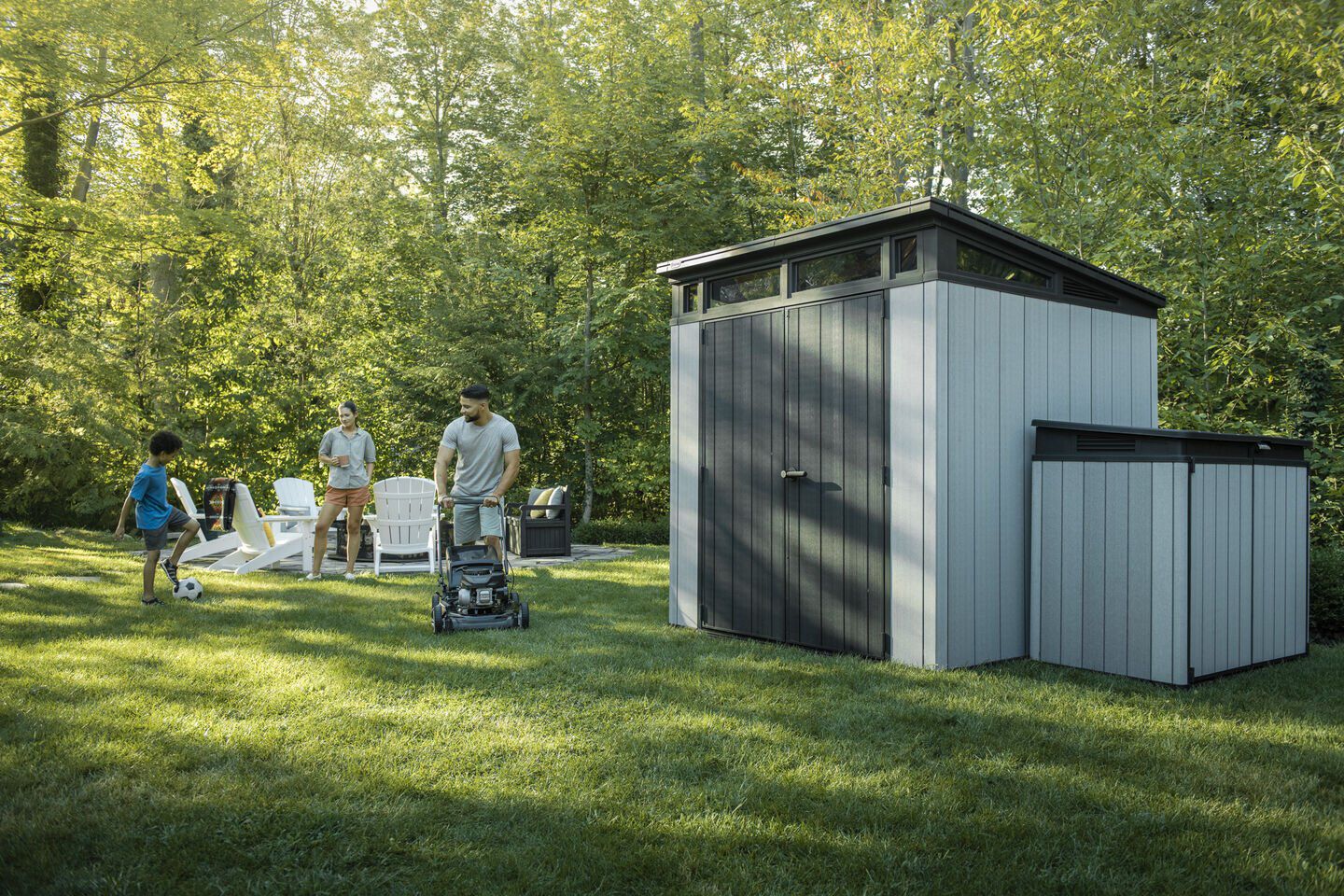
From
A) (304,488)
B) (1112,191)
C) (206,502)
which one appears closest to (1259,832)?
(1112,191)

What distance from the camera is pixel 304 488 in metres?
11.0

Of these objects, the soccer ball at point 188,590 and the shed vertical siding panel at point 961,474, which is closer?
the shed vertical siding panel at point 961,474

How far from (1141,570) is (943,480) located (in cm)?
121

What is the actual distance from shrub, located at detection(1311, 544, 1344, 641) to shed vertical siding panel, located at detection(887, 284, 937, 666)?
13.1 feet

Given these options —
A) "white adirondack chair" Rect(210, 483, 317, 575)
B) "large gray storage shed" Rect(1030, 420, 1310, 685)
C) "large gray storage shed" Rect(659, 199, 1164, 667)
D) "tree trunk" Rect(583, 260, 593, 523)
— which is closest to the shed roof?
"large gray storage shed" Rect(659, 199, 1164, 667)

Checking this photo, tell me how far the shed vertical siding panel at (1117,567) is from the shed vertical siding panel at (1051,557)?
0.32 m

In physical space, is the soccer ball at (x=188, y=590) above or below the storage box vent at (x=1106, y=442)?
below

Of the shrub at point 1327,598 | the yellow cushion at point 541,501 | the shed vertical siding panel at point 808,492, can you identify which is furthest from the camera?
the yellow cushion at point 541,501

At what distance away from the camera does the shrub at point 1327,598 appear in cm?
720

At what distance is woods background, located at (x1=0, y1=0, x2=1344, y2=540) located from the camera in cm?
919

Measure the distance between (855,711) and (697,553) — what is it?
8.59 feet

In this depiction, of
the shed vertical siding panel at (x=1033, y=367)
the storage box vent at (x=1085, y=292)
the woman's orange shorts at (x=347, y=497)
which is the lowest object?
the woman's orange shorts at (x=347, y=497)

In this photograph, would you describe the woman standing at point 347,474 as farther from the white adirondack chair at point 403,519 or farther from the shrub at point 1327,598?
the shrub at point 1327,598

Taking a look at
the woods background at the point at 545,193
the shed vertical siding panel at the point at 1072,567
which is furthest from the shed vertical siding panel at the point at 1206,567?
the woods background at the point at 545,193
